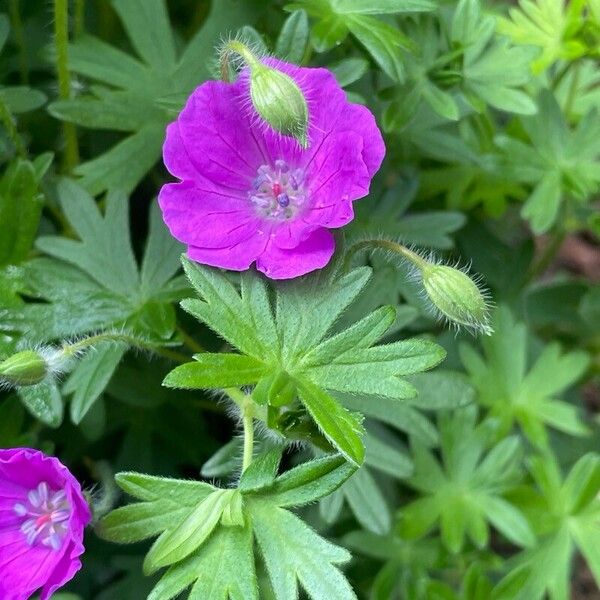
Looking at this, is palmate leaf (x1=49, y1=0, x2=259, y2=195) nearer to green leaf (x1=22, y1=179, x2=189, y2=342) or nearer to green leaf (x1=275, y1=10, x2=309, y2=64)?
green leaf (x1=22, y1=179, x2=189, y2=342)

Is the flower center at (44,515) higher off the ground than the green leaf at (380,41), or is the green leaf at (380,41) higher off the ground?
the green leaf at (380,41)

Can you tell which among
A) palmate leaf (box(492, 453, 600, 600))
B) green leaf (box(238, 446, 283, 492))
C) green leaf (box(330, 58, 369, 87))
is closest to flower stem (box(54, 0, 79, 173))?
green leaf (box(330, 58, 369, 87))

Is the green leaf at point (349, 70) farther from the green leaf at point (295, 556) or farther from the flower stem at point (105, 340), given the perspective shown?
the green leaf at point (295, 556)

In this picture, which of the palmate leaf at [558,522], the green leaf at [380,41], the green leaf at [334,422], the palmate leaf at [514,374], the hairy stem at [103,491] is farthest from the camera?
the palmate leaf at [514,374]

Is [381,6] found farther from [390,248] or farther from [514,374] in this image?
[514,374]

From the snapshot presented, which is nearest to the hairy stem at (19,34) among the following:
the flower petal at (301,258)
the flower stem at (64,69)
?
the flower stem at (64,69)

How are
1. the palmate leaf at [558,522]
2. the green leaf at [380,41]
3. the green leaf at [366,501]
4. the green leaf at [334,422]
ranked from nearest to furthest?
1. the green leaf at [334,422]
2. the green leaf at [380,41]
3. the green leaf at [366,501]
4. the palmate leaf at [558,522]

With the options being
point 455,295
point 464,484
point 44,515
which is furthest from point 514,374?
point 44,515

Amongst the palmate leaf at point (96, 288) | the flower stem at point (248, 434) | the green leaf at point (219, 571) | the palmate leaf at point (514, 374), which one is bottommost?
the palmate leaf at point (514, 374)
